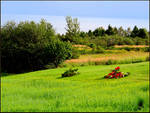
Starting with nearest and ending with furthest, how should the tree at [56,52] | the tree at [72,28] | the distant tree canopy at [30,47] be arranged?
the tree at [56,52], the distant tree canopy at [30,47], the tree at [72,28]

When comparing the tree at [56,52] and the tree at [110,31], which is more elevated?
the tree at [110,31]

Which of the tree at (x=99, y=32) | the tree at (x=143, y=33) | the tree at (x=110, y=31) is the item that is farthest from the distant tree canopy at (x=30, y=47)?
the tree at (x=110, y=31)

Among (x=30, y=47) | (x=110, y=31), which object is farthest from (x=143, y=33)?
(x=30, y=47)

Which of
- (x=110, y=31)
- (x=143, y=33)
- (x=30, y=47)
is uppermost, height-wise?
(x=110, y=31)

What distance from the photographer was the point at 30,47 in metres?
Answer: 25.9

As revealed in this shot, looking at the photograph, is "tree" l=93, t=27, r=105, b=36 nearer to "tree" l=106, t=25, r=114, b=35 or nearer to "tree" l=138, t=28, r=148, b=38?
"tree" l=106, t=25, r=114, b=35

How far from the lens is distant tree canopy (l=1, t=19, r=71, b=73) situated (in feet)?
82.4

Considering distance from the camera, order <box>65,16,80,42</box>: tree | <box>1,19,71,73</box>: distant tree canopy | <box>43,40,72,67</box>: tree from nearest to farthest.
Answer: <box>43,40,72,67</box>: tree, <box>1,19,71,73</box>: distant tree canopy, <box>65,16,80,42</box>: tree

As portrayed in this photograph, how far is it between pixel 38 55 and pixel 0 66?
5.66 m

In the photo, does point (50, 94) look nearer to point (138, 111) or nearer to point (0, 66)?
point (138, 111)

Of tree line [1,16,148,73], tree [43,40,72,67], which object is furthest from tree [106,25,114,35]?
tree [43,40,72,67]

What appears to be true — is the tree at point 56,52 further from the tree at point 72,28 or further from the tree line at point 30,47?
the tree at point 72,28

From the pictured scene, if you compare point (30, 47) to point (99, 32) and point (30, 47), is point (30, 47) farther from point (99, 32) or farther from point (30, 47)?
point (99, 32)

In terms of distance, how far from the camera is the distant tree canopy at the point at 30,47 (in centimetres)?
2511
